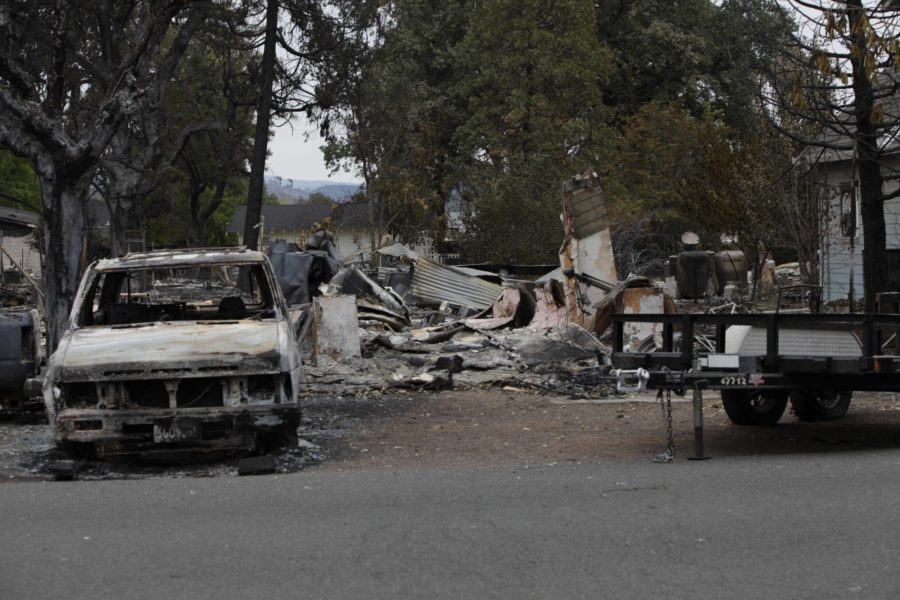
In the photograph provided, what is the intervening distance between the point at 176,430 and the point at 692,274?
16522mm

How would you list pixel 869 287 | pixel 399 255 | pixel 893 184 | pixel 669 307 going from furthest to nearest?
1. pixel 399 255
2. pixel 893 184
3. pixel 669 307
4. pixel 869 287

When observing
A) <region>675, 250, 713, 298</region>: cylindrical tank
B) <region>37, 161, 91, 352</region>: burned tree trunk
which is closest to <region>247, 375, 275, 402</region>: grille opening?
<region>37, 161, 91, 352</region>: burned tree trunk

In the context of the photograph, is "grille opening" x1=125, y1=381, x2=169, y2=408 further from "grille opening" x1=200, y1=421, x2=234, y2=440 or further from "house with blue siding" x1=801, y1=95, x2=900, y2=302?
"house with blue siding" x1=801, y1=95, x2=900, y2=302

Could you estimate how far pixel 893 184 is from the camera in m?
23.8

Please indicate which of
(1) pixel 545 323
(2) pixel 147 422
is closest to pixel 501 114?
(1) pixel 545 323

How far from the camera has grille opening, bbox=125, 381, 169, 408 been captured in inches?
349

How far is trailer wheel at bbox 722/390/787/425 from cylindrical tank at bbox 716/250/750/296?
14.6 metres

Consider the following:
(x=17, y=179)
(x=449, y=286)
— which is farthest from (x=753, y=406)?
(x=17, y=179)

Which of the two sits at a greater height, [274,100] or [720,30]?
[720,30]

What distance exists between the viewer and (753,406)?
1060 centimetres

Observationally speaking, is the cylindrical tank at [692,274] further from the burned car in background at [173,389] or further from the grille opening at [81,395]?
the grille opening at [81,395]

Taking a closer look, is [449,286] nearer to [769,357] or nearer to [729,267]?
[729,267]

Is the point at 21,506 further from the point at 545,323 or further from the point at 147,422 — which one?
the point at 545,323

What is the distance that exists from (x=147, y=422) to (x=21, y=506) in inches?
61.1
